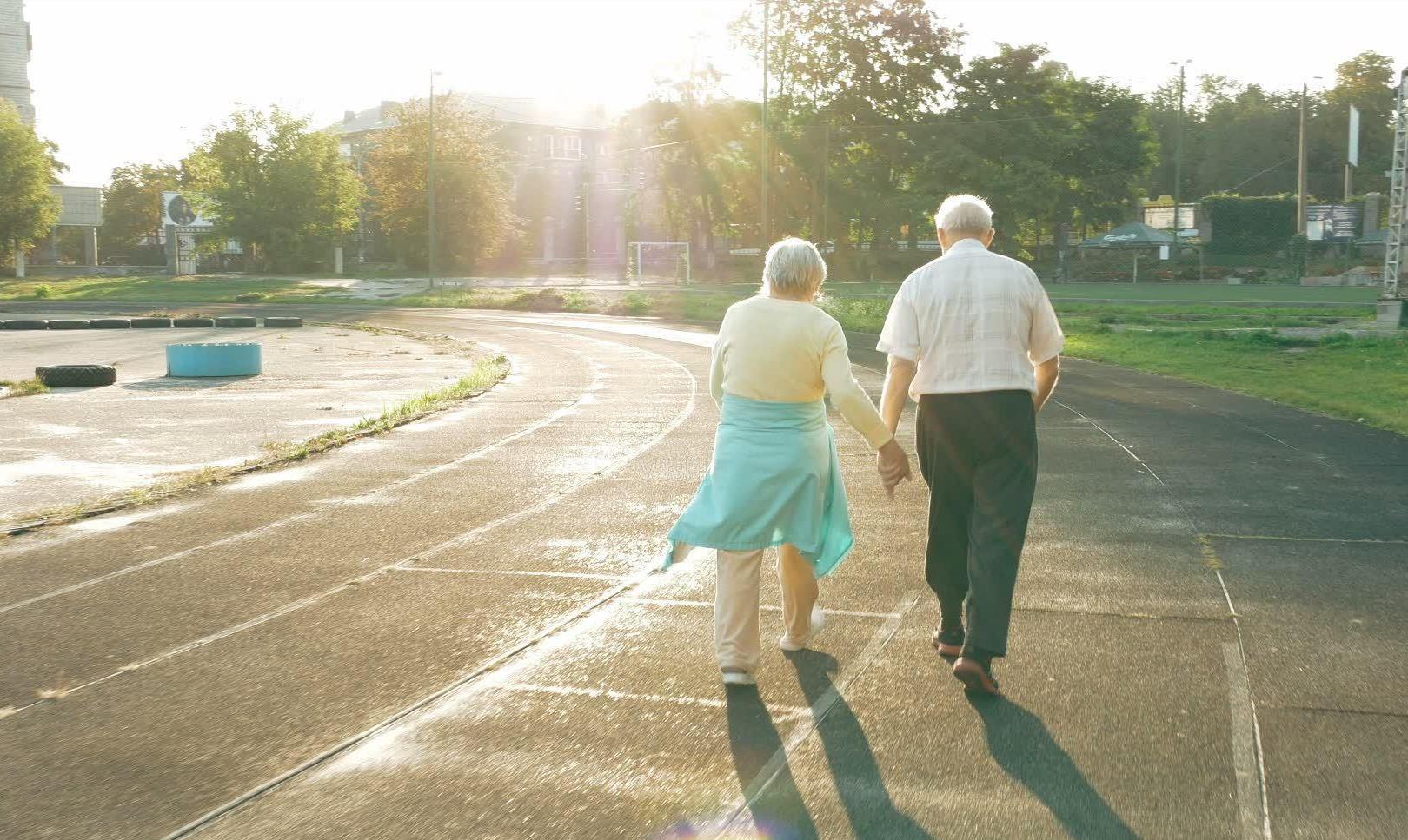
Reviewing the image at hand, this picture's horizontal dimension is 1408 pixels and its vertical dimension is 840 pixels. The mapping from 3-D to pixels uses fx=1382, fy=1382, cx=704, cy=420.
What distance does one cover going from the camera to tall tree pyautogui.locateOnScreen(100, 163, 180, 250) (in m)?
91.4

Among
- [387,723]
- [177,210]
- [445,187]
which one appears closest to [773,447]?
[387,723]

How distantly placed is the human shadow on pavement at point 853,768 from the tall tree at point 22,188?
7223cm

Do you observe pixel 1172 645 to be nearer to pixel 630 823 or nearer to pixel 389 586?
pixel 630 823

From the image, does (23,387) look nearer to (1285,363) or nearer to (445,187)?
(1285,363)

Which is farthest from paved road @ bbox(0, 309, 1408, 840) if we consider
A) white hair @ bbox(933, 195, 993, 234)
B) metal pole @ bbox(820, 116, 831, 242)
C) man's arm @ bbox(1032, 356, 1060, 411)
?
metal pole @ bbox(820, 116, 831, 242)

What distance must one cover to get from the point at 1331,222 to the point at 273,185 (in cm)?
5416

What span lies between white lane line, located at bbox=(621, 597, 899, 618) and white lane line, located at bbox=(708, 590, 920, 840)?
0.32ft

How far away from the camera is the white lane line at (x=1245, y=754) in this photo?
155 inches

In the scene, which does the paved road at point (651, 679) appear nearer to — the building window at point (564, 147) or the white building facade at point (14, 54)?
the white building facade at point (14, 54)

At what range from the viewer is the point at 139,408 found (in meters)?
16.3

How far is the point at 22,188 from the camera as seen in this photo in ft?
224

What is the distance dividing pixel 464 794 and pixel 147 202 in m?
95.8

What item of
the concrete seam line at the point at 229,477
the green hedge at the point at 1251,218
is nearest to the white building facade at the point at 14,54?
the green hedge at the point at 1251,218

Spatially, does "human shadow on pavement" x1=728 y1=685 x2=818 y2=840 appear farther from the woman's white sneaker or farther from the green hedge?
the green hedge
